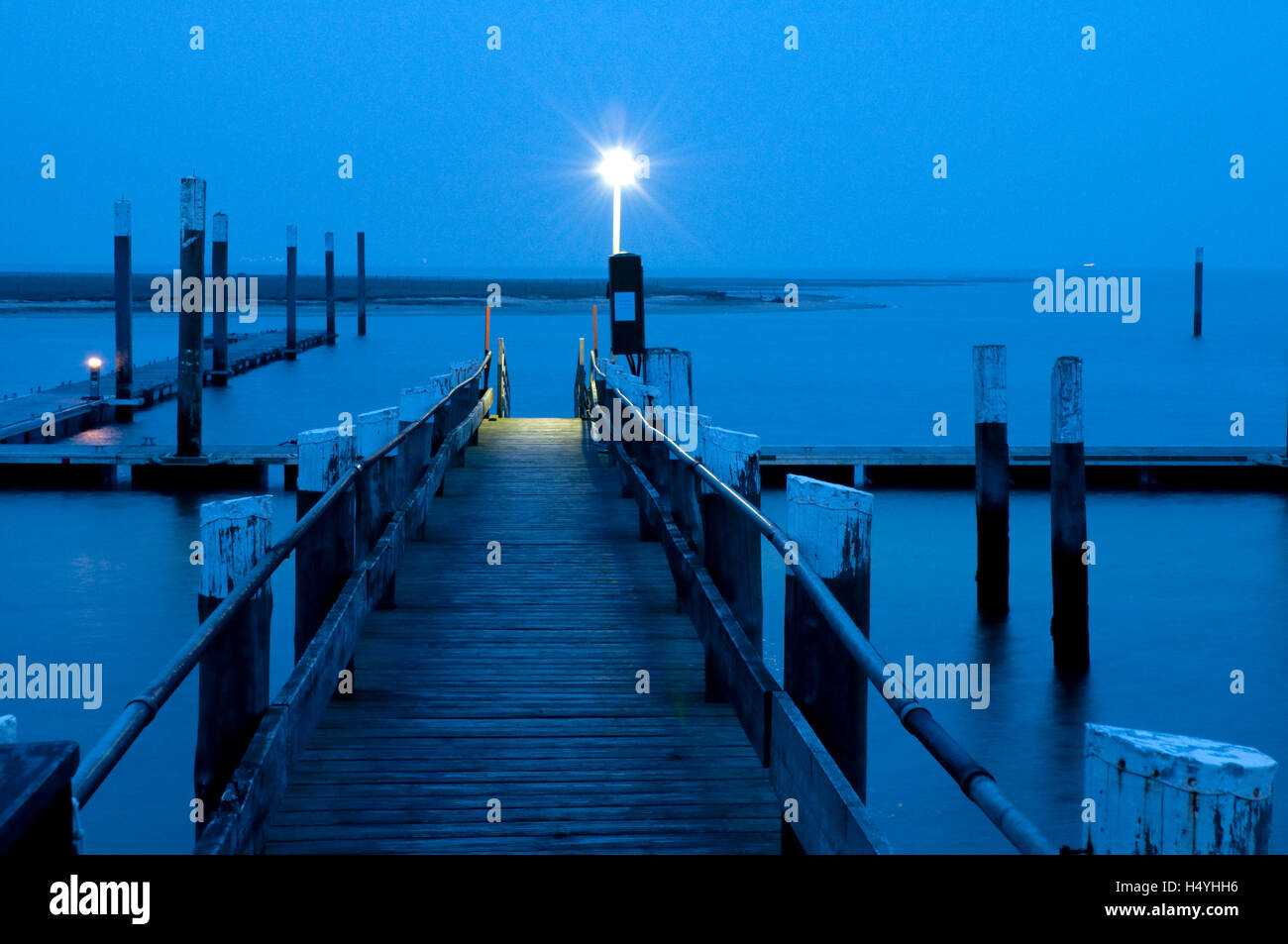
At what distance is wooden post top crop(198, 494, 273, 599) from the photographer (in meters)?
4.80

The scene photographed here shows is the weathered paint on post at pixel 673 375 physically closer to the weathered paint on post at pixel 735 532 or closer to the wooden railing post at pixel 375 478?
the wooden railing post at pixel 375 478

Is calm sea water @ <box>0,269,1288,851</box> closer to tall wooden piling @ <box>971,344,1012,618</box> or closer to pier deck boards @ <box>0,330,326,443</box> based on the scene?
tall wooden piling @ <box>971,344,1012,618</box>

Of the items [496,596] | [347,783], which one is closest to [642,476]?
[496,596]

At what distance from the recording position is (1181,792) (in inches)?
86.0

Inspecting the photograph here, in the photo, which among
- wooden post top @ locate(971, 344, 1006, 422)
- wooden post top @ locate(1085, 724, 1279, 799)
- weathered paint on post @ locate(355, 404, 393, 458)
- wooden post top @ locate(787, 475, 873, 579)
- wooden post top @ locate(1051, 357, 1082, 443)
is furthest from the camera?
wooden post top @ locate(971, 344, 1006, 422)

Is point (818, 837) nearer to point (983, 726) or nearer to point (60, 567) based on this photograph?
point (983, 726)

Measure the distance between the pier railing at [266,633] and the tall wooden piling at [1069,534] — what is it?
8205mm

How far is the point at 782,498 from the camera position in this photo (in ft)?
77.9

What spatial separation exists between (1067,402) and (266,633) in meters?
11.6

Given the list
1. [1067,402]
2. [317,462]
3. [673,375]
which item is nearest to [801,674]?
[317,462]

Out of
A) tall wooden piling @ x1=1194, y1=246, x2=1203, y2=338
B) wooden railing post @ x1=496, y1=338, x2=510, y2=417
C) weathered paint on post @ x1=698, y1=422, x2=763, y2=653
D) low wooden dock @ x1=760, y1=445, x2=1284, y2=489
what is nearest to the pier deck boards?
wooden railing post @ x1=496, y1=338, x2=510, y2=417

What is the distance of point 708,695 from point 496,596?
9.64ft

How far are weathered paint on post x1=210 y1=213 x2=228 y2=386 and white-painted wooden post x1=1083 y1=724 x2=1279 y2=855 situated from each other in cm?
4316

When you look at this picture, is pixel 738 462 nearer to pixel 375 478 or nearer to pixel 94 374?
pixel 375 478
